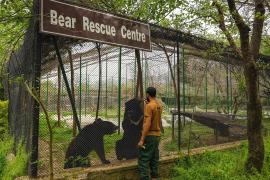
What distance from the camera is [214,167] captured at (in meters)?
7.38

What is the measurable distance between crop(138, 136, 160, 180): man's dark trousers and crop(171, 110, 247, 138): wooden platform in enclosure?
265cm

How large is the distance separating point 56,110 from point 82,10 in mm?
2137

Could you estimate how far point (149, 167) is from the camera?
23.0 feet

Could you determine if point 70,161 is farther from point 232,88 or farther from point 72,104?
point 232,88

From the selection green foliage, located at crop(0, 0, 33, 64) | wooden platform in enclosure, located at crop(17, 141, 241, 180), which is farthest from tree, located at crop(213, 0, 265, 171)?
green foliage, located at crop(0, 0, 33, 64)

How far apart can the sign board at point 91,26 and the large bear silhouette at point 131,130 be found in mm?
1175

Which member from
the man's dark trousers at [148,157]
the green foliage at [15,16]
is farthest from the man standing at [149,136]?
the green foliage at [15,16]

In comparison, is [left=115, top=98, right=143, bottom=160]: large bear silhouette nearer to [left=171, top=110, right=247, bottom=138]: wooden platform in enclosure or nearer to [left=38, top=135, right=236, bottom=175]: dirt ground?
[left=38, top=135, right=236, bottom=175]: dirt ground

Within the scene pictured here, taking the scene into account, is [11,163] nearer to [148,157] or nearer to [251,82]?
[148,157]

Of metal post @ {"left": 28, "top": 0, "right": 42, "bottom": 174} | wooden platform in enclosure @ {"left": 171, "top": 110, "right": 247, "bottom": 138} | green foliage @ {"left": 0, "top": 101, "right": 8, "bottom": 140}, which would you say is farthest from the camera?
green foliage @ {"left": 0, "top": 101, "right": 8, "bottom": 140}

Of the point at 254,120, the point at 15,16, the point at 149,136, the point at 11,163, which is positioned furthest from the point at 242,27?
the point at 15,16

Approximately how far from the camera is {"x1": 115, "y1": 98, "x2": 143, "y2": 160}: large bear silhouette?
24.2ft

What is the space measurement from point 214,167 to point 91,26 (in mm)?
3554

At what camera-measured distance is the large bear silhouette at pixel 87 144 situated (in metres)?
6.52
